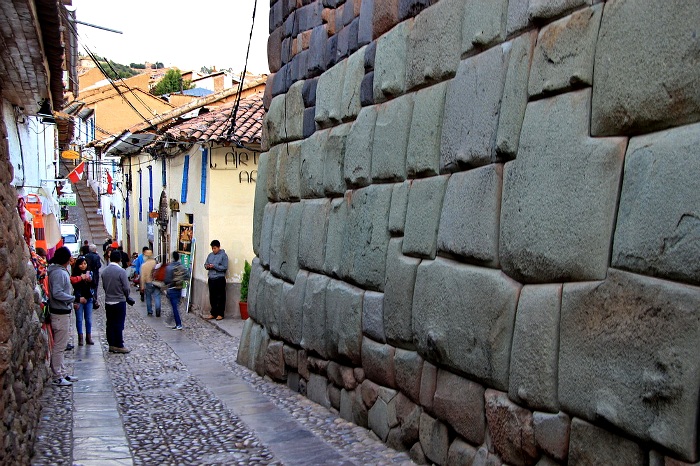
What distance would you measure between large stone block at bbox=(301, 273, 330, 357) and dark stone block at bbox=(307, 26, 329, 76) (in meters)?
1.96

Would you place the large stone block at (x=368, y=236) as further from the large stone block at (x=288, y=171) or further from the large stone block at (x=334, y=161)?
the large stone block at (x=288, y=171)

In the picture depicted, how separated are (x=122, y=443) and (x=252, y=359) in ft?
9.56

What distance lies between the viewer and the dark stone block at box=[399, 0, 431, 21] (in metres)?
5.45

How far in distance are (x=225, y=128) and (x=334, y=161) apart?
8.97m

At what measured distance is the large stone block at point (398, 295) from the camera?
5.34 meters

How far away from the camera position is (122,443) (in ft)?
20.5

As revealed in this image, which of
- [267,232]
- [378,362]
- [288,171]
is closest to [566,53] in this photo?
[378,362]

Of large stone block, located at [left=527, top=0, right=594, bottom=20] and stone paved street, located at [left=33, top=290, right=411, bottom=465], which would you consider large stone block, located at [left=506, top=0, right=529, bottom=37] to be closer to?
large stone block, located at [left=527, top=0, right=594, bottom=20]

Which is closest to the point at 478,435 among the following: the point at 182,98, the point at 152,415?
the point at 152,415

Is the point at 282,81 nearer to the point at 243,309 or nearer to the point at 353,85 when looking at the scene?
the point at 353,85

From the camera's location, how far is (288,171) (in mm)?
8117

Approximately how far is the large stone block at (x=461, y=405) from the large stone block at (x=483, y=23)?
1.96 metres

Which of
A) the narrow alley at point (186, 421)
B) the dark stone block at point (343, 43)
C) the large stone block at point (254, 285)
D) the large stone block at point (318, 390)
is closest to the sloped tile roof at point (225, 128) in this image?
the narrow alley at point (186, 421)

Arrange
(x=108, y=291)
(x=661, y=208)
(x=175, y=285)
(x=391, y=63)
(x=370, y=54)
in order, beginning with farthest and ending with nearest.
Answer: (x=175, y=285) → (x=108, y=291) → (x=370, y=54) → (x=391, y=63) → (x=661, y=208)
